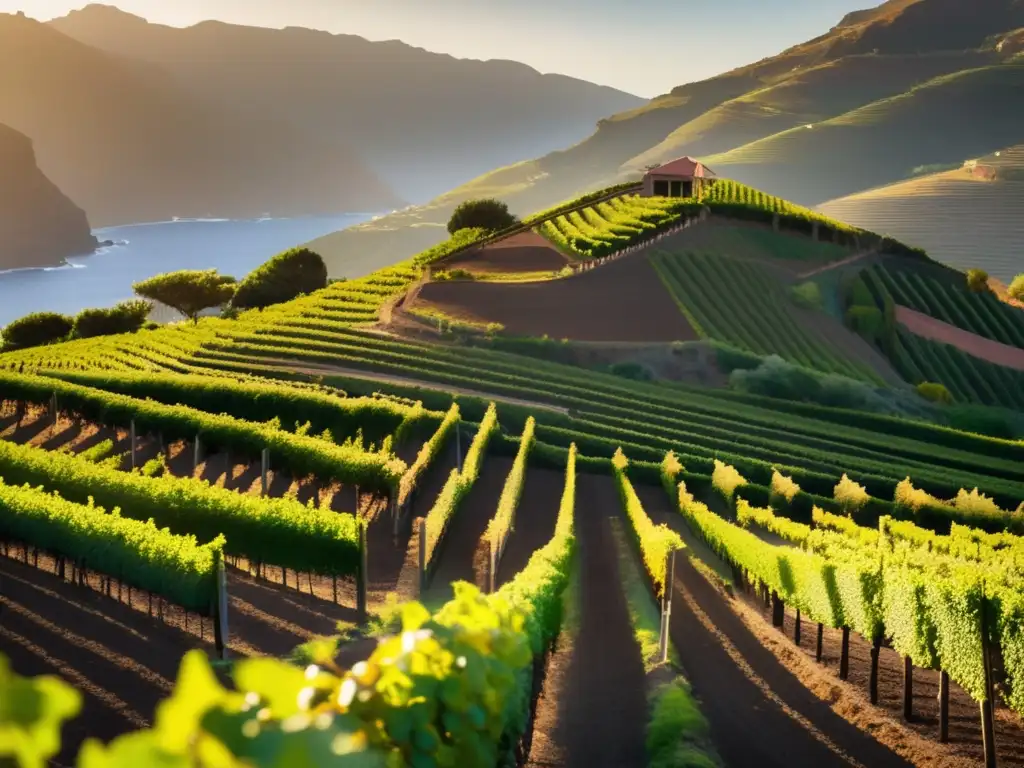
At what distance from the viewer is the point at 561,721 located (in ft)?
67.1

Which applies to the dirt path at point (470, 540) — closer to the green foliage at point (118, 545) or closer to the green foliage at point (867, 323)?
the green foliage at point (118, 545)

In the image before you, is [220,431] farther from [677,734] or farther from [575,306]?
[575,306]

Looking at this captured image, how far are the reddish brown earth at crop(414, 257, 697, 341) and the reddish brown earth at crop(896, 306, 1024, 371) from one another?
3921cm

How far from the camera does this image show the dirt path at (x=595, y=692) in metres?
18.9

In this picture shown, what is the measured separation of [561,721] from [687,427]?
112 feet

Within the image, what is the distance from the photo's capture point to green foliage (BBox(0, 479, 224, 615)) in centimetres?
2442

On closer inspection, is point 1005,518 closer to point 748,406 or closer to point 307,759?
point 748,406

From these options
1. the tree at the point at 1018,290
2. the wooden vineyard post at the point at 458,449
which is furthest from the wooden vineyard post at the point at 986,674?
the tree at the point at 1018,290

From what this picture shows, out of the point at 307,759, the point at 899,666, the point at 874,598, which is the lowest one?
the point at 899,666

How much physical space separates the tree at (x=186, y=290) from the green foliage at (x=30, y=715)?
9923 cm

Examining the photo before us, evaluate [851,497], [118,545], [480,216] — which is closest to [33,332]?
[480,216]

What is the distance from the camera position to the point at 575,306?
75188 millimetres

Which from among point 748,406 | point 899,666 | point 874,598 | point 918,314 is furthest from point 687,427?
point 918,314

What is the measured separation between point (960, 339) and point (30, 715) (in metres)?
115
